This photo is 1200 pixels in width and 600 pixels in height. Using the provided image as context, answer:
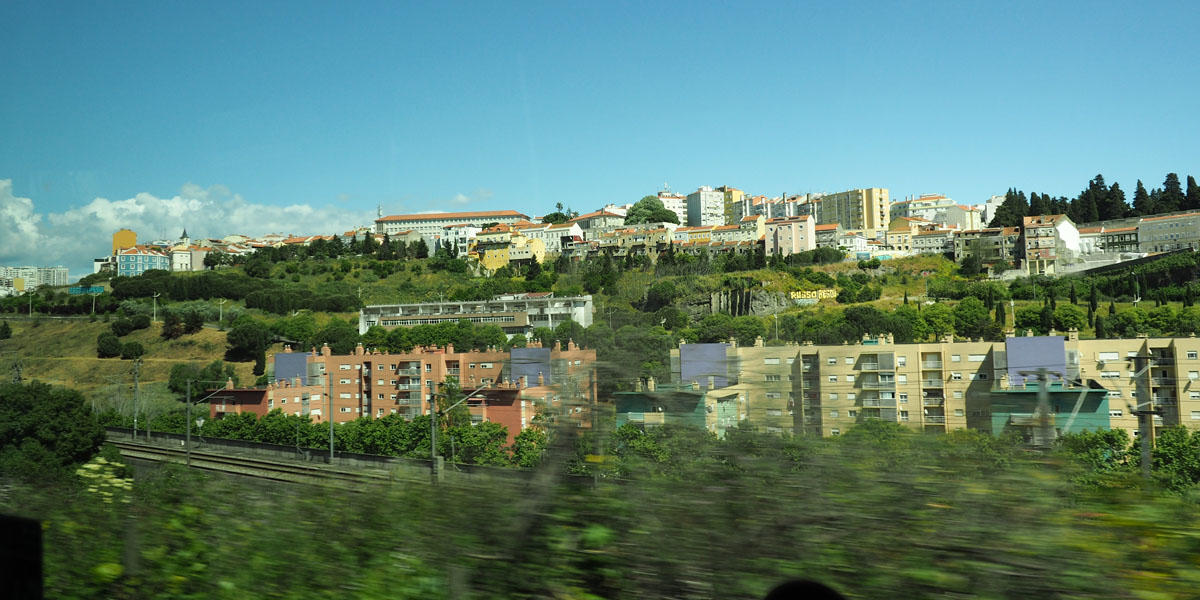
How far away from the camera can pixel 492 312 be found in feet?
164

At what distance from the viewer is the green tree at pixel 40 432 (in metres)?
4.64

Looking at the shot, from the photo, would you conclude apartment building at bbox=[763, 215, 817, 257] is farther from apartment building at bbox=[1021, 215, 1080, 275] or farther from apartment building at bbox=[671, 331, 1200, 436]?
apartment building at bbox=[671, 331, 1200, 436]

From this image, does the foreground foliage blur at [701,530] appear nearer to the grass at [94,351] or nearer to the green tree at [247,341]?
the grass at [94,351]

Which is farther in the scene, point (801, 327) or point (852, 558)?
point (801, 327)

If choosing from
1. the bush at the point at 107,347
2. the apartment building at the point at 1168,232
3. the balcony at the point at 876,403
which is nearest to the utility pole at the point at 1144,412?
the balcony at the point at 876,403

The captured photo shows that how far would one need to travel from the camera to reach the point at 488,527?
1.83 m

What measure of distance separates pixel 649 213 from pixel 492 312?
43.1 metres

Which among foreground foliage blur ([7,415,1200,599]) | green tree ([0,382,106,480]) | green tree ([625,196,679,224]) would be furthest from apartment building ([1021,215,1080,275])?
foreground foliage blur ([7,415,1200,599])

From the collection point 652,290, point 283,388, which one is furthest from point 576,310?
point 283,388

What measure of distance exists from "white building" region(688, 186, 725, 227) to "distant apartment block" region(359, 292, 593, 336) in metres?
46.2

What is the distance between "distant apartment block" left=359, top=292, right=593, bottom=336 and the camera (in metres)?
44.7

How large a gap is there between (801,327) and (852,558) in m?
40.3

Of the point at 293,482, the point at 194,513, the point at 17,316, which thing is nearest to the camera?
Result: the point at 194,513

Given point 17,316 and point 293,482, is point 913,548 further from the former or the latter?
point 17,316
